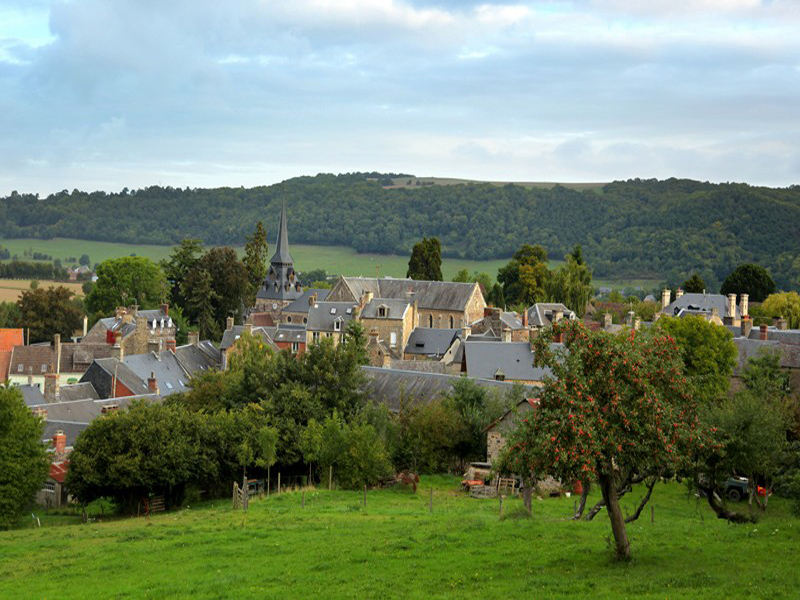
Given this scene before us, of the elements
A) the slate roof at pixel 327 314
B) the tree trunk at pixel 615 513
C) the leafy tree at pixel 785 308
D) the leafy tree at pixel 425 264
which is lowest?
the tree trunk at pixel 615 513

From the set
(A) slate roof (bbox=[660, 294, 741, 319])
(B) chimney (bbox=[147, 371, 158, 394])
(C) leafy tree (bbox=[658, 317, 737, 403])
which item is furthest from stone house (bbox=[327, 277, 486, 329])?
(C) leafy tree (bbox=[658, 317, 737, 403])

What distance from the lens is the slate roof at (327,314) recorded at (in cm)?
9250

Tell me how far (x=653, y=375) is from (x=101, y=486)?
26.0 m

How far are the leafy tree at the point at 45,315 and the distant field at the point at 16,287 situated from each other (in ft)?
125

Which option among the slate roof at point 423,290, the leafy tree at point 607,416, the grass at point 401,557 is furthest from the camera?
the slate roof at point 423,290

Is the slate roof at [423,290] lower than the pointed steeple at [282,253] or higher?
lower

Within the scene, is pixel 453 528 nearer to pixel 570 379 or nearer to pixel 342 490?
pixel 570 379

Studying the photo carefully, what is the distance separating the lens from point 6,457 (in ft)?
133

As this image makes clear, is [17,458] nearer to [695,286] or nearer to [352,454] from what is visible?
[352,454]

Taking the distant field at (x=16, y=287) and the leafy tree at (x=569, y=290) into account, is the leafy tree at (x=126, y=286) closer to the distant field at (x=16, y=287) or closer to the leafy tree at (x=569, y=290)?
the distant field at (x=16, y=287)

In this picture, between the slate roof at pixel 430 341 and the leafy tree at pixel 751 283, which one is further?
the leafy tree at pixel 751 283

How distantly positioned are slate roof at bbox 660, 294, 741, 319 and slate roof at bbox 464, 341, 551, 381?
43.3m

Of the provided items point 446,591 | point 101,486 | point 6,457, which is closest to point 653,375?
point 446,591

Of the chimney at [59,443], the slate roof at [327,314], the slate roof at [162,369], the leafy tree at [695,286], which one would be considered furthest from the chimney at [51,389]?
the leafy tree at [695,286]
